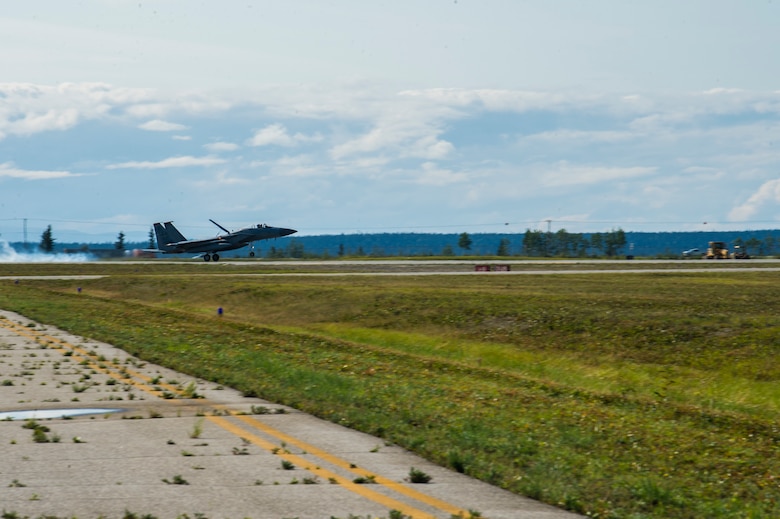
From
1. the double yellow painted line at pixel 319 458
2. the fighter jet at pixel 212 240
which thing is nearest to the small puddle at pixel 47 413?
the double yellow painted line at pixel 319 458

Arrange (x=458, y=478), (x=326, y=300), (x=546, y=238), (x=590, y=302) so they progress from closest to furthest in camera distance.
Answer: (x=458, y=478), (x=590, y=302), (x=326, y=300), (x=546, y=238)

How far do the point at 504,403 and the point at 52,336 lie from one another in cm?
1526

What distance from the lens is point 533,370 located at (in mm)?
27047

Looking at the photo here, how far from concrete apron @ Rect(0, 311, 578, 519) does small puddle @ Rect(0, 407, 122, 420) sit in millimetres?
26

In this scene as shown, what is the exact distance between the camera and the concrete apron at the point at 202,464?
8.78 meters

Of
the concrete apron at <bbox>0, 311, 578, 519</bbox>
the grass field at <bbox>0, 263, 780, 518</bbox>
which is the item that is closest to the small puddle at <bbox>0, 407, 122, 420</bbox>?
the concrete apron at <bbox>0, 311, 578, 519</bbox>

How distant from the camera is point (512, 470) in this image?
35.0ft

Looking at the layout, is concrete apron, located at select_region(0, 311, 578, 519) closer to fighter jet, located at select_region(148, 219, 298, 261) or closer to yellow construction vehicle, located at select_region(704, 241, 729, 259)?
fighter jet, located at select_region(148, 219, 298, 261)

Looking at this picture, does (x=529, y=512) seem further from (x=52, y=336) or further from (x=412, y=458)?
(x=52, y=336)

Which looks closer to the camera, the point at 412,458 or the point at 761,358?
the point at 412,458

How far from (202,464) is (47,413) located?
4458 millimetres

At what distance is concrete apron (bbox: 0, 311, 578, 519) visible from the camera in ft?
28.8

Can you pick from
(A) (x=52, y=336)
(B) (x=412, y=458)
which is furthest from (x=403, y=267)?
(B) (x=412, y=458)

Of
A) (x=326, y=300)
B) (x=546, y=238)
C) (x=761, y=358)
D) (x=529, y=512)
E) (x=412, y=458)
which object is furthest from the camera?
(x=546, y=238)
